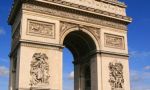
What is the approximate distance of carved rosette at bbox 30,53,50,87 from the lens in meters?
17.3

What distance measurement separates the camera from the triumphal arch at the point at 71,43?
17.6 meters

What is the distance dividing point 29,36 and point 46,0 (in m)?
2.68

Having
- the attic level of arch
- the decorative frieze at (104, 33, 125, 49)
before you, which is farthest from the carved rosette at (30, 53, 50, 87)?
the decorative frieze at (104, 33, 125, 49)

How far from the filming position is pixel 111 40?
20.9m

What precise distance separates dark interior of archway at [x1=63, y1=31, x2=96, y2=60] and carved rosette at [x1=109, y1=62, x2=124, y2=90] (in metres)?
1.91

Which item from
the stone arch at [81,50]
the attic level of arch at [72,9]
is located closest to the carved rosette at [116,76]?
the stone arch at [81,50]

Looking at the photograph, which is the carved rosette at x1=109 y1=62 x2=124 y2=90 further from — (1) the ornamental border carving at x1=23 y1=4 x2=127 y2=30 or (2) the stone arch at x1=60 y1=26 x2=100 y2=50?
(1) the ornamental border carving at x1=23 y1=4 x2=127 y2=30

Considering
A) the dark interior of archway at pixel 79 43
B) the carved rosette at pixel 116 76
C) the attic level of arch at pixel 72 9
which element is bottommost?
the carved rosette at pixel 116 76

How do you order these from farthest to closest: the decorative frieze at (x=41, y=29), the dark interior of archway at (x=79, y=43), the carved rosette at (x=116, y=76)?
the dark interior of archway at (x=79, y=43) < the carved rosette at (x=116, y=76) < the decorative frieze at (x=41, y=29)

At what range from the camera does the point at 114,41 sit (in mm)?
21031

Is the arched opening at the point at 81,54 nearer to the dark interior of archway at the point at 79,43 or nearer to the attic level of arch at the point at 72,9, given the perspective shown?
the dark interior of archway at the point at 79,43

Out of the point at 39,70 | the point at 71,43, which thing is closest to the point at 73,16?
the point at 71,43

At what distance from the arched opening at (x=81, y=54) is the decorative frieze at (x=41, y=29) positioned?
1965 millimetres

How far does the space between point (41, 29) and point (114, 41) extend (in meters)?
5.66
